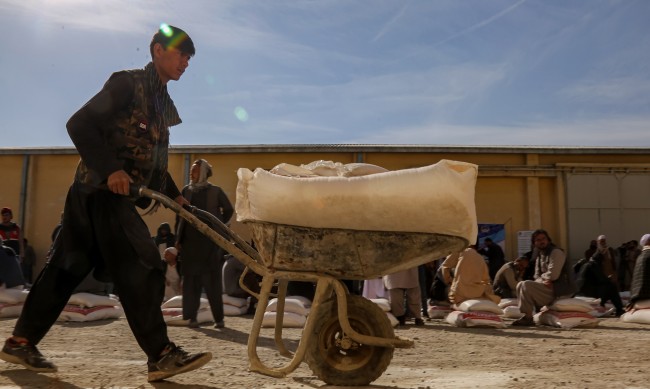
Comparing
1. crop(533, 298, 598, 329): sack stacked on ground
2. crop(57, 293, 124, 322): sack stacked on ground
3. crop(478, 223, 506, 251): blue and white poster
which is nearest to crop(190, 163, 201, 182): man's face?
crop(57, 293, 124, 322): sack stacked on ground

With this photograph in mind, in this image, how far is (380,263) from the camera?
9.62 feet

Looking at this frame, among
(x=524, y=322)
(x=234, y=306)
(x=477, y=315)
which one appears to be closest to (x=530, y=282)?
(x=524, y=322)

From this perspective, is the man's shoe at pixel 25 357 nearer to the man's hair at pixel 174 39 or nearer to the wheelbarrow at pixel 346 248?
the wheelbarrow at pixel 346 248

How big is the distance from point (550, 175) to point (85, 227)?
50.3ft

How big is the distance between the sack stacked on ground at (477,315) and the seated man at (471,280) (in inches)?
7.3

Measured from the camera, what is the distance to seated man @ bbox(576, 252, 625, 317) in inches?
384

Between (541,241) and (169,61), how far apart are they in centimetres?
580

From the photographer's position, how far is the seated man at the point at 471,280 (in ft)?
25.9

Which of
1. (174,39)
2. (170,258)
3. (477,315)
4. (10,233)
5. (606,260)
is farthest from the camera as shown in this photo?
(606,260)

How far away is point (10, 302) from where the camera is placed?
24.7 feet

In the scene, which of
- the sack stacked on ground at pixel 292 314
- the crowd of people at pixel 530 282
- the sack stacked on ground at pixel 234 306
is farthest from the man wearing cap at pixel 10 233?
the crowd of people at pixel 530 282

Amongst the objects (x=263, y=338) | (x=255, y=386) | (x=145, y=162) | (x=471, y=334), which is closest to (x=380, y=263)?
(x=255, y=386)

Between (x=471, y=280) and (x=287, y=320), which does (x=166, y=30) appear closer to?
(x=287, y=320)

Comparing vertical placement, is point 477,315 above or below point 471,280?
below
